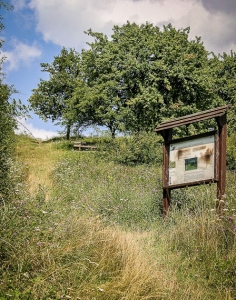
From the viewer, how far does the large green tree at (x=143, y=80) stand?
89.9 feet

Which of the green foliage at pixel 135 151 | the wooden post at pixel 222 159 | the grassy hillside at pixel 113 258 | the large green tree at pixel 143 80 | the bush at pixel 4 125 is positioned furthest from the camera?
the large green tree at pixel 143 80

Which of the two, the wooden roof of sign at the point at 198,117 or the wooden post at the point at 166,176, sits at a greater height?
the wooden roof of sign at the point at 198,117

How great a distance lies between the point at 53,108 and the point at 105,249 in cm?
3224

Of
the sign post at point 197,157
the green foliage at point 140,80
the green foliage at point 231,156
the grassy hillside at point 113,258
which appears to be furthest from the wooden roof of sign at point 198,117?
the green foliage at point 140,80

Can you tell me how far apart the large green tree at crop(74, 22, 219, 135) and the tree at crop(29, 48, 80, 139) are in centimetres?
669

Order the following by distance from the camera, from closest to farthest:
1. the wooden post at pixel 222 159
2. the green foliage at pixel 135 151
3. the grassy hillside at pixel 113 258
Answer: the grassy hillside at pixel 113 258 < the wooden post at pixel 222 159 < the green foliage at pixel 135 151

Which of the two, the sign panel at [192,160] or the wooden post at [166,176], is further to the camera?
the wooden post at [166,176]

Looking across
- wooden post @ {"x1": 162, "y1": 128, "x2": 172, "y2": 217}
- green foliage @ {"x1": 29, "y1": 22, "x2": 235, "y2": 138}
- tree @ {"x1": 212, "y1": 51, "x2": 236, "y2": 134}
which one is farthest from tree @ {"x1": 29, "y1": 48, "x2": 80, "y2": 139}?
wooden post @ {"x1": 162, "y1": 128, "x2": 172, "y2": 217}

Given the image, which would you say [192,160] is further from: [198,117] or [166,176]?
[198,117]

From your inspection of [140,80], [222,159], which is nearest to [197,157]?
[222,159]

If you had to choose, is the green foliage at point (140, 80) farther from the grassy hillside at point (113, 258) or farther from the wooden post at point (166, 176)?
the grassy hillside at point (113, 258)

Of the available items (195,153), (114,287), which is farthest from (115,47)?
(114,287)

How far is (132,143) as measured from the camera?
69.4 feet

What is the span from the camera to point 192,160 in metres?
8.63
